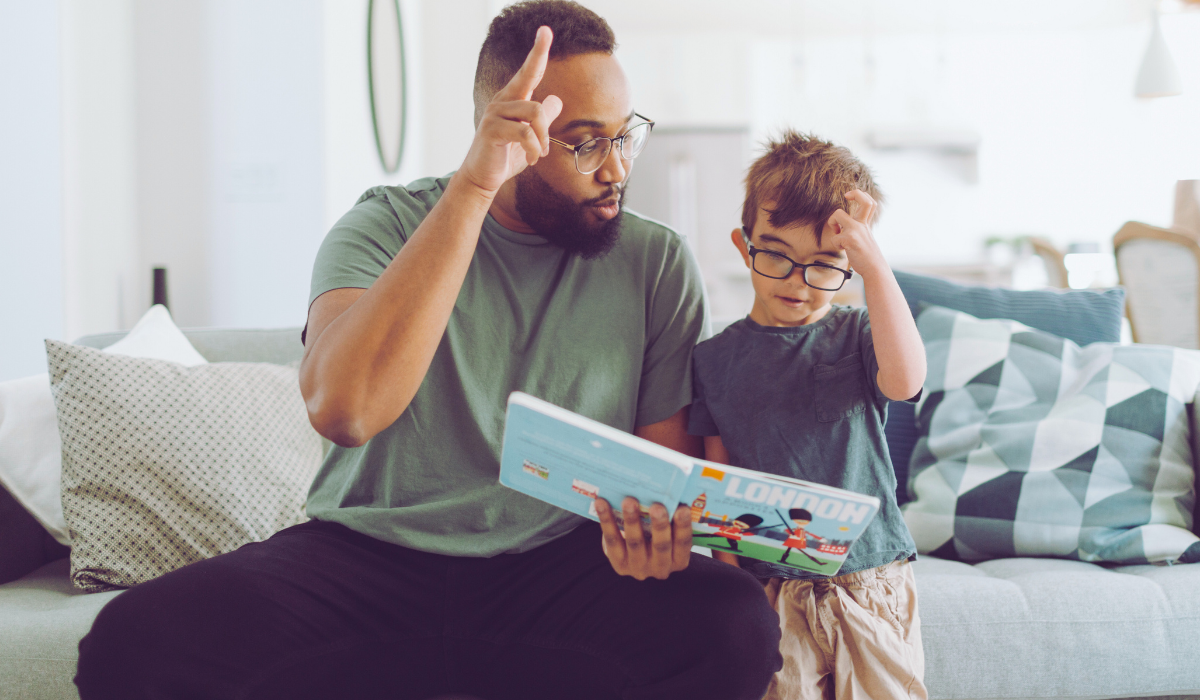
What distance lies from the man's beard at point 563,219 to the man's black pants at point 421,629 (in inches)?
15.9

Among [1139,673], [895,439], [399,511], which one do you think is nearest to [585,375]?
[399,511]

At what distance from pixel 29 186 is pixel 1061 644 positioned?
268 cm

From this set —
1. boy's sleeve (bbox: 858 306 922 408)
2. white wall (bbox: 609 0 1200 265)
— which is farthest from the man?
white wall (bbox: 609 0 1200 265)

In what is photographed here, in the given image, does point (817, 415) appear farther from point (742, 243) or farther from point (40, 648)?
point (40, 648)

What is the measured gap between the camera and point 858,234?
96 centimetres

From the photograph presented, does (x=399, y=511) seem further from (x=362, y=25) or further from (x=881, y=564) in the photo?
(x=362, y=25)

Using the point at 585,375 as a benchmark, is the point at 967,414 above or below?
below

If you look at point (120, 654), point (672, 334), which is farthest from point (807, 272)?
point (120, 654)

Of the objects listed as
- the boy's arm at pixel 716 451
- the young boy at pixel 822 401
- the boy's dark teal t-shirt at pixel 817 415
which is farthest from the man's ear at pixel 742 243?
the boy's arm at pixel 716 451

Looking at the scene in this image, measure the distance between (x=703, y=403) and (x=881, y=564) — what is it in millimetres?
310

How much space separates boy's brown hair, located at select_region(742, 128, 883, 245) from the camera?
1019mm

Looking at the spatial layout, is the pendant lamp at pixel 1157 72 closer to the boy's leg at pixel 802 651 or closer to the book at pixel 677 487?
the boy's leg at pixel 802 651

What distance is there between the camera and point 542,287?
3.73ft

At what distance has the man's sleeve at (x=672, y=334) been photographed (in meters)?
1.12
